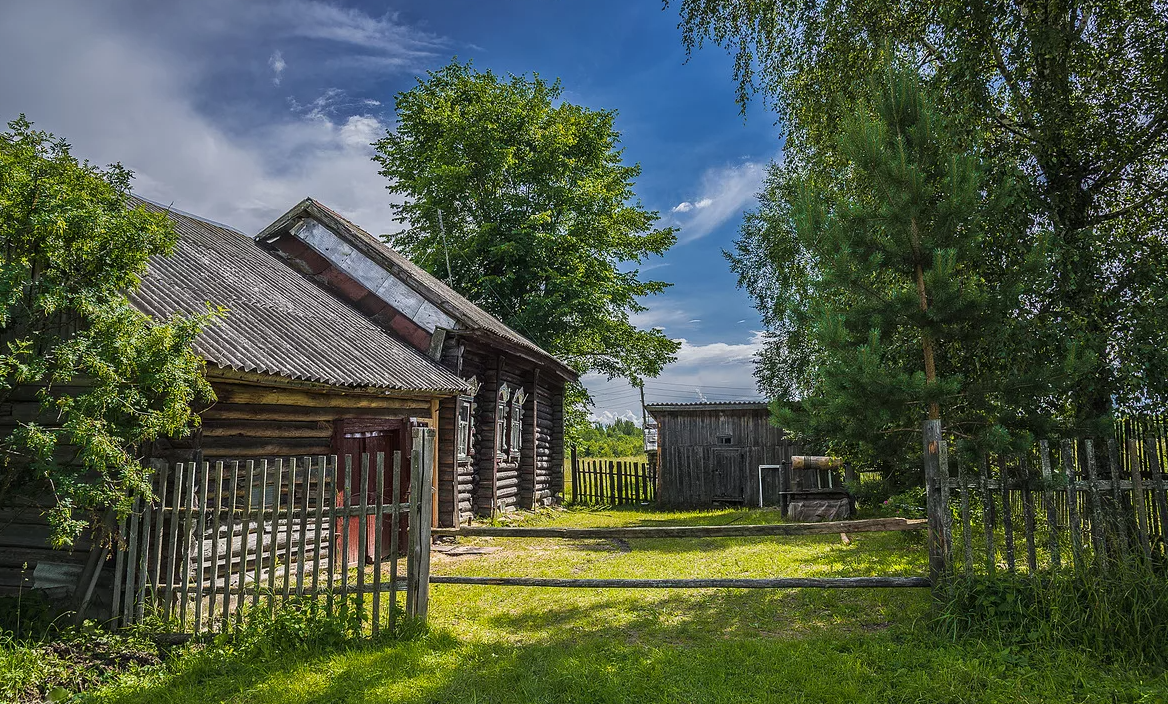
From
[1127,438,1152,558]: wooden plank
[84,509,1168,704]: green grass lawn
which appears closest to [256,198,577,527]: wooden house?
[84,509,1168,704]: green grass lawn

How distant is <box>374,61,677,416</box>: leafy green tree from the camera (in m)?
22.9

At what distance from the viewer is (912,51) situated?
935 centimetres

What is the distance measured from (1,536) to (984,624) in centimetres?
905

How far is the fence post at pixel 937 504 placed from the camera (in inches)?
223

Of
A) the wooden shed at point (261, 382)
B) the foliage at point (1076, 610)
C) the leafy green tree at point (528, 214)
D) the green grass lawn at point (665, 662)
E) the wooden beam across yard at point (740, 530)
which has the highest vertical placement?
the leafy green tree at point (528, 214)

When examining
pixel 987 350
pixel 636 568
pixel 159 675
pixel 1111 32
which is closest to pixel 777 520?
pixel 636 568

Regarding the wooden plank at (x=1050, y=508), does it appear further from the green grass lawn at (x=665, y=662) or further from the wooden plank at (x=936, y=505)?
the green grass lawn at (x=665, y=662)

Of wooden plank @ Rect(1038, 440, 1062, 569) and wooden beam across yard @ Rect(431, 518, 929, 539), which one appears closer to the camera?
wooden plank @ Rect(1038, 440, 1062, 569)

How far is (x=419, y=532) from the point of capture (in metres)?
5.94

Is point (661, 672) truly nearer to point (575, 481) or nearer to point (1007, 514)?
point (1007, 514)

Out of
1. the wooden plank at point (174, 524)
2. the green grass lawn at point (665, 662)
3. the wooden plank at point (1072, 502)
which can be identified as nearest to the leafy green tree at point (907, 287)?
the wooden plank at point (1072, 502)

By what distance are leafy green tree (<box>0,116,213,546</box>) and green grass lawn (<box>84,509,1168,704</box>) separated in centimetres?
170

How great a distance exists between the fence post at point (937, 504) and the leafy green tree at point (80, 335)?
251 inches

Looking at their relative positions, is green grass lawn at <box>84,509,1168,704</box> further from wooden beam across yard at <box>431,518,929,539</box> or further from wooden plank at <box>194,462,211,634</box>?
wooden beam across yard at <box>431,518,929,539</box>
